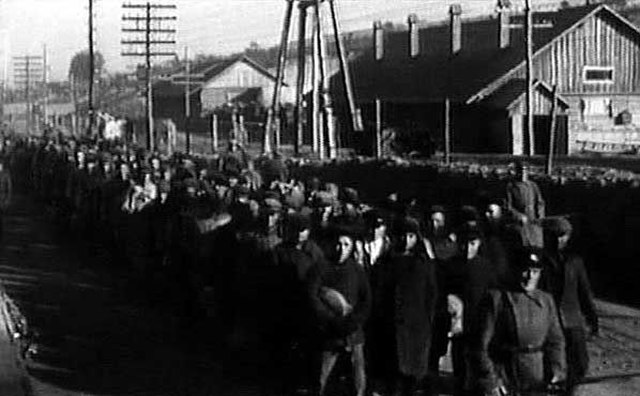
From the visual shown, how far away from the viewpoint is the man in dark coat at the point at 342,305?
1105cm

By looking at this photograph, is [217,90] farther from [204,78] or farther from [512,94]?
[512,94]

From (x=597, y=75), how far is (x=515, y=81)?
25.3 ft

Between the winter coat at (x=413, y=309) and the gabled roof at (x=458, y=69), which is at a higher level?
the gabled roof at (x=458, y=69)

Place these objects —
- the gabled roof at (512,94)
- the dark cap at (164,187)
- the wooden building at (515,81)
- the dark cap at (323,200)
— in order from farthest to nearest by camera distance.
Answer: the wooden building at (515,81) < the gabled roof at (512,94) < the dark cap at (164,187) < the dark cap at (323,200)

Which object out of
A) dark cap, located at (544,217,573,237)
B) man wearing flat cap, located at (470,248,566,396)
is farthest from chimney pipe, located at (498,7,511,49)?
man wearing flat cap, located at (470,248,566,396)

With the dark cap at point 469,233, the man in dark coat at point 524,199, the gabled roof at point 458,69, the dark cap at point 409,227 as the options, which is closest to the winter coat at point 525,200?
the man in dark coat at point 524,199

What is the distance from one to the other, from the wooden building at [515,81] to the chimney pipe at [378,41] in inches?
135

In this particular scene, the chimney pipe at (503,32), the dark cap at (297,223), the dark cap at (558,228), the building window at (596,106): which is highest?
the chimney pipe at (503,32)

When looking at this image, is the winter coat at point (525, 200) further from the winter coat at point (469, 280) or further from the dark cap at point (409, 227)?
the dark cap at point (409, 227)

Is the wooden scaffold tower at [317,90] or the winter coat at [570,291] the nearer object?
the winter coat at [570,291]

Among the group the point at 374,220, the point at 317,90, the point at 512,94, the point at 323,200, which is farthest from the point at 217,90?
the point at 374,220

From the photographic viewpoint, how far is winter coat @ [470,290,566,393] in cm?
891

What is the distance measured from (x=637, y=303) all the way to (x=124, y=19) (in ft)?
125

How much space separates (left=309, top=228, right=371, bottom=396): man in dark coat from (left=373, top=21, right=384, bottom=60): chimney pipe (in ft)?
185
